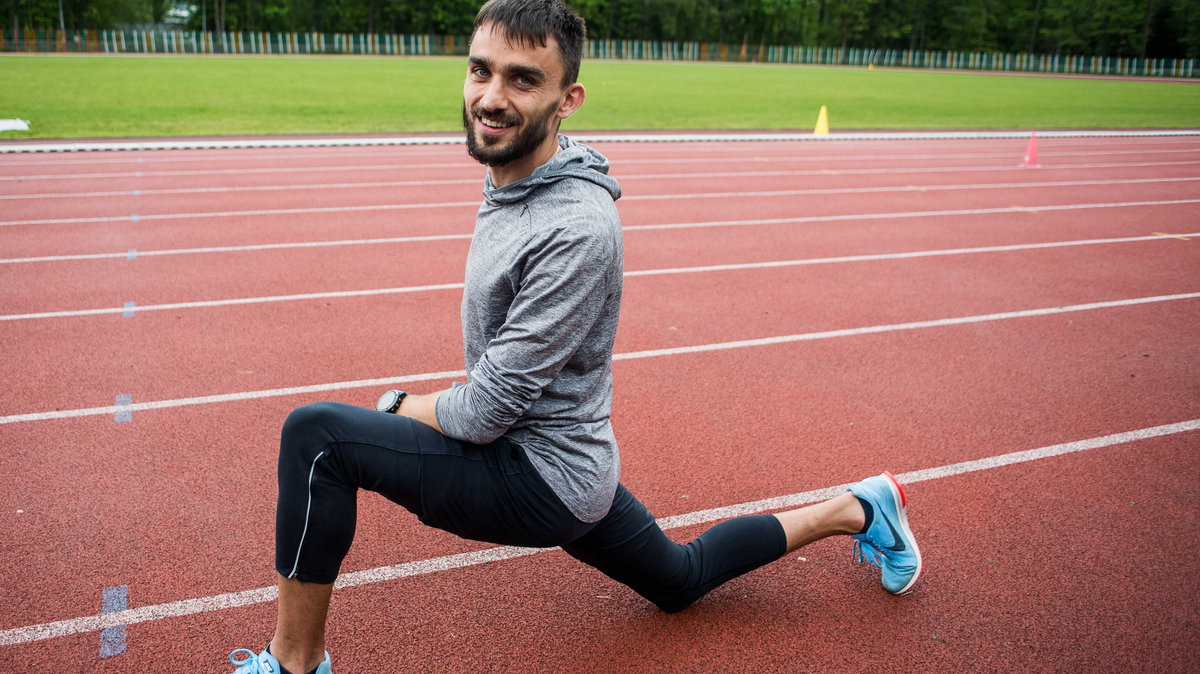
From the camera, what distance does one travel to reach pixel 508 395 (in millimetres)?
2125

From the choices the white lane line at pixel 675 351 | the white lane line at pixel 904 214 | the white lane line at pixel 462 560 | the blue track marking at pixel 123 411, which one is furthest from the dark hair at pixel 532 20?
the white lane line at pixel 904 214

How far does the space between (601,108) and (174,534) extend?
73.6 feet

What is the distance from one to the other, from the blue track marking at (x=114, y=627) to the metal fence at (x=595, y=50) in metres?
67.8

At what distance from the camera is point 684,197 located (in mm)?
11469

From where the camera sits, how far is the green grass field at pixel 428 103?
1984cm

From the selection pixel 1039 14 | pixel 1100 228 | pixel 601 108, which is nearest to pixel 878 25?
pixel 1039 14

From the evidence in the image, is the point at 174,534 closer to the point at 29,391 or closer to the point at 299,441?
the point at 299,441

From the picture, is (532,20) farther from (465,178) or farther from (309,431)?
(465,178)

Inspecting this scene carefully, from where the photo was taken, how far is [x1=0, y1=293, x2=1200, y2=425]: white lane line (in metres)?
4.62

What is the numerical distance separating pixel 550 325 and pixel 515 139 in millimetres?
509

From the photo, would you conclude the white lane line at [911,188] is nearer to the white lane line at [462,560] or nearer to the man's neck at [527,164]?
the white lane line at [462,560]

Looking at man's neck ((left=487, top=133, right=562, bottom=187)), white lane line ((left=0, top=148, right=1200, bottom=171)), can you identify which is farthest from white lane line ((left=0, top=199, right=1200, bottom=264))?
man's neck ((left=487, top=133, right=562, bottom=187))

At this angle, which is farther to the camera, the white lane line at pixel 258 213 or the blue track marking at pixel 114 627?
the white lane line at pixel 258 213

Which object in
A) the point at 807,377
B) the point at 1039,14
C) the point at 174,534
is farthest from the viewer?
the point at 1039,14
